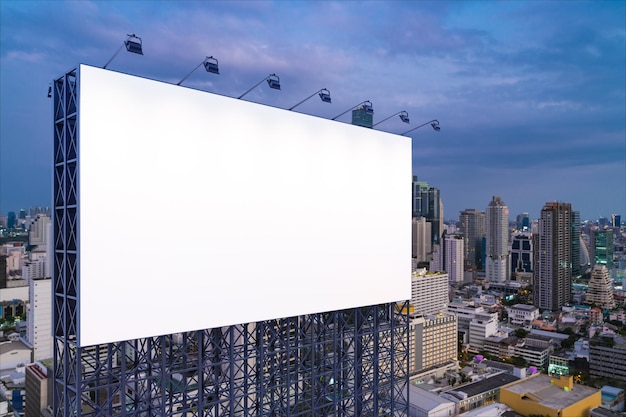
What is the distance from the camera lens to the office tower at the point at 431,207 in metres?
74.3

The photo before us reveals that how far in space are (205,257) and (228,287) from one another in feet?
1.72

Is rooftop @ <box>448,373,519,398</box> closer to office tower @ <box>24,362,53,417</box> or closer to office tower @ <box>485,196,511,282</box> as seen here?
office tower @ <box>24,362,53,417</box>

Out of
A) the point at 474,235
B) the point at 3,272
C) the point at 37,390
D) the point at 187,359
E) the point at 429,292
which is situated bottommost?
the point at 37,390

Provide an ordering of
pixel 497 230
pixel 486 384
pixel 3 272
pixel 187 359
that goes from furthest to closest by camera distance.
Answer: pixel 497 230
pixel 3 272
pixel 486 384
pixel 187 359

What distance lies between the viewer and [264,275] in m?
6.18

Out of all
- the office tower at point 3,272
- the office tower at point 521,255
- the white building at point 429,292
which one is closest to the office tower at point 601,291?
the white building at point 429,292

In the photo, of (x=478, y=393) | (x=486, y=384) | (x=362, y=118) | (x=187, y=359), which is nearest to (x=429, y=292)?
(x=486, y=384)

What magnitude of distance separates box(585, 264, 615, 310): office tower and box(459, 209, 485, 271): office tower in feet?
92.5

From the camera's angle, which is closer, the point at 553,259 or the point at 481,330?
the point at 481,330

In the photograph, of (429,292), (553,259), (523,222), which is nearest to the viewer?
(429,292)

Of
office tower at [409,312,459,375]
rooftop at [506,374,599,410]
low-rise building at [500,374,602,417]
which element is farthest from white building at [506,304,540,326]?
low-rise building at [500,374,602,417]

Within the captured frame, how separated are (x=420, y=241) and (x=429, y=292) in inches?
1049

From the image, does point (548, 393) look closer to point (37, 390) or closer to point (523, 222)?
point (37, 390)

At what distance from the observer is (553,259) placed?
147 feet
